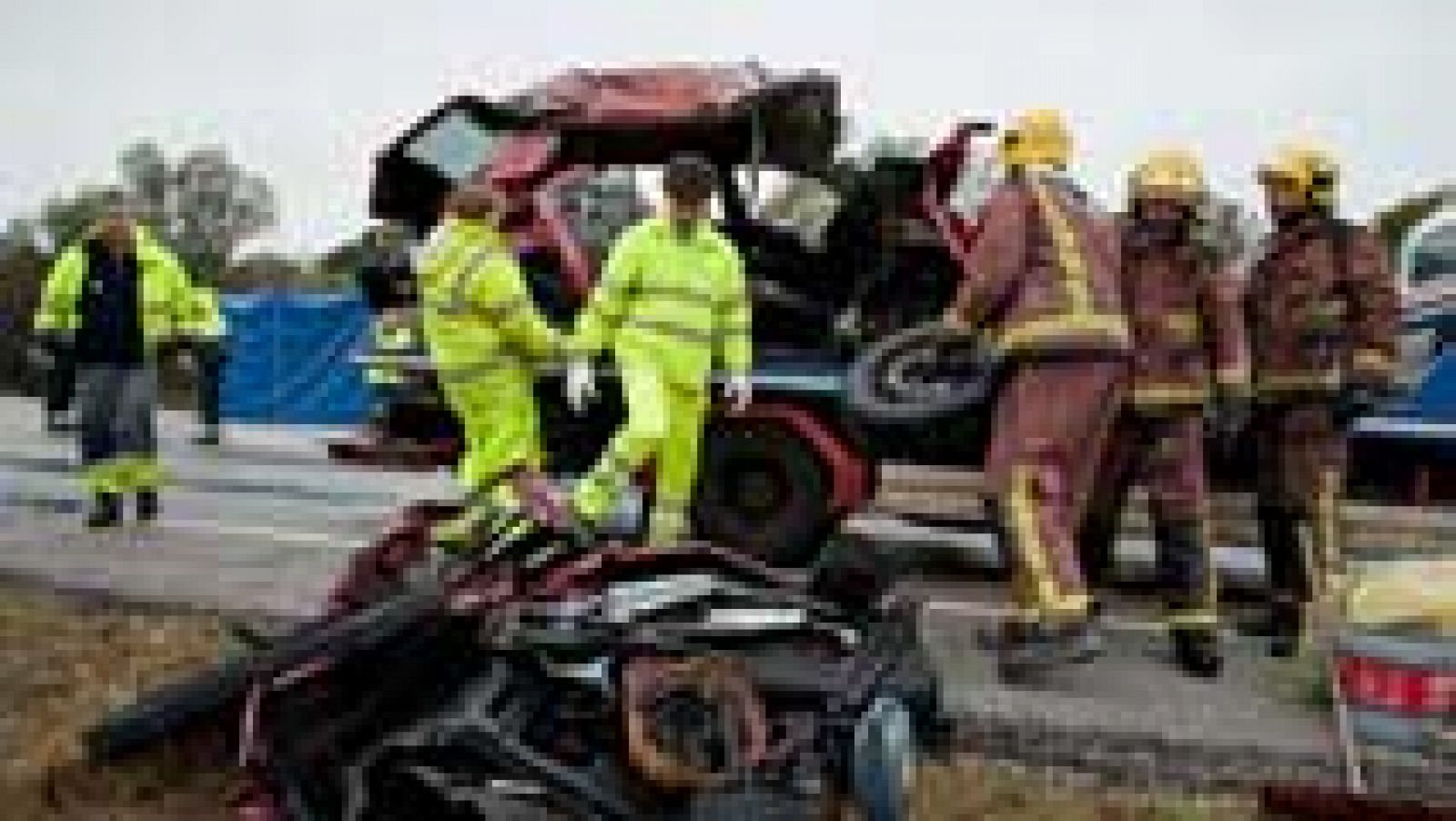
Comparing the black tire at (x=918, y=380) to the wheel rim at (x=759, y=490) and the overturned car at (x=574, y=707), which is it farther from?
the overturned car at (x=574, y=707)

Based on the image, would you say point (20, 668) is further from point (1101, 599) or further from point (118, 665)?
point (1101, 599)

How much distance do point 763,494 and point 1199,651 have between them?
96.1 inches

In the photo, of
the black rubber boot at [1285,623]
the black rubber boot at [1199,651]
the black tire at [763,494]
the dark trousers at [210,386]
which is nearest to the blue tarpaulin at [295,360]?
the dark trousers at [210,386]

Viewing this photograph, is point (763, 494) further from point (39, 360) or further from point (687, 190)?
point (39, 360)

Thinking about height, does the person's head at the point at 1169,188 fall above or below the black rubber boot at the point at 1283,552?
above

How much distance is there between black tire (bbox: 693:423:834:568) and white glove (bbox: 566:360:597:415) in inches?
50.6

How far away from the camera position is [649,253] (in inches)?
343

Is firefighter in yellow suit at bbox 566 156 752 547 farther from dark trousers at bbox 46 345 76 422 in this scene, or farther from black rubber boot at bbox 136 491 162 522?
dark trousers at bbox 46 345 76 422

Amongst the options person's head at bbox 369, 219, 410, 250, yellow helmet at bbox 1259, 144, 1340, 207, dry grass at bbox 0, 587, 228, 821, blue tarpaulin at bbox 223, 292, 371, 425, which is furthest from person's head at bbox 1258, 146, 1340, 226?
blue tarpaulin at bbox 223, 292, 371, 425

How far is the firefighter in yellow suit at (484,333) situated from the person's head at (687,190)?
2.11 ft

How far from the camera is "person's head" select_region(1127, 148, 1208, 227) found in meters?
8.16

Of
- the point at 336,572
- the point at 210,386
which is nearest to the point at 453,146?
the point at 336,572

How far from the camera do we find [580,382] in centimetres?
870

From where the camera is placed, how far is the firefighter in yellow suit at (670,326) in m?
8.68
